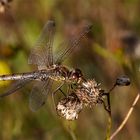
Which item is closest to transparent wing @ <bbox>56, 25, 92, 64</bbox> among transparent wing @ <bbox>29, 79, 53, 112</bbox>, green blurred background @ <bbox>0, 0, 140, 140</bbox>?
transparent wing @ <bbox>29, 79, 53, 112</bbox>

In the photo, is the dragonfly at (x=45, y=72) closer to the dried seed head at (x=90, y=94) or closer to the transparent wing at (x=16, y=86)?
the transparent wing at (x=16, y=86)

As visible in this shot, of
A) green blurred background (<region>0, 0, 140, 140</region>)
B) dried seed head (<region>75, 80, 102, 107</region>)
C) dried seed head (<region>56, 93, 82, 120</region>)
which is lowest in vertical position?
green blurred background (<region>0, 0, 140, 140</region>)

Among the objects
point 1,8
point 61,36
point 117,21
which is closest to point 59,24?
point 61,36

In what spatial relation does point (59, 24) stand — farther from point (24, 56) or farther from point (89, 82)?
point (89, 82)

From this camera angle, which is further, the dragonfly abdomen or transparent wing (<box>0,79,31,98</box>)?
the dragonfly abdomen

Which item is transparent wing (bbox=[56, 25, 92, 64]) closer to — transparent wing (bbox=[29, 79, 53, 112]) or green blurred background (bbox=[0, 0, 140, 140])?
transparent wing (bbox=[29, 79, 53, 112])

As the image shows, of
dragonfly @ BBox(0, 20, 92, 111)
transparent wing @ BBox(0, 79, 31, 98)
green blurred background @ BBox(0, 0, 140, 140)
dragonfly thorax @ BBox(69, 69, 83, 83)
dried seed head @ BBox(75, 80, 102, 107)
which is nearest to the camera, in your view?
dried seed head @ BBox(75, 80, 102, 107)

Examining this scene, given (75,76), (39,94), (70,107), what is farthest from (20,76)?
(70,107)

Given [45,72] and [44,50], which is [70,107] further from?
[44,50]
